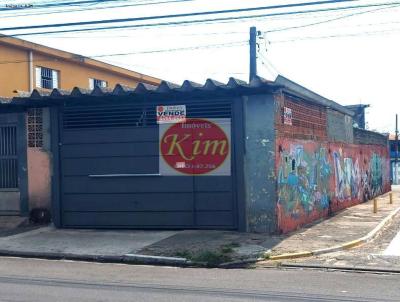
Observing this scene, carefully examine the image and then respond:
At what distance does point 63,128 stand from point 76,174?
1256 mm

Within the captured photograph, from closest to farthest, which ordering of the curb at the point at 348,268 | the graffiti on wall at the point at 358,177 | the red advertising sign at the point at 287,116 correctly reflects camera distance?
1. the curb at the point at 348,268
2. the red advertising sign at the point at 287,116
3. the graffiti on wall at the point at 358,177

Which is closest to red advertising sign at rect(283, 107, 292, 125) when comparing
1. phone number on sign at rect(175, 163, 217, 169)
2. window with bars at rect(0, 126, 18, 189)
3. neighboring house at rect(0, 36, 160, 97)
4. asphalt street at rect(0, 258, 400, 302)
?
phone number on sign at rect(175, 163, 217, 169)

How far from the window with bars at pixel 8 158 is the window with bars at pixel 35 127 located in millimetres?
577

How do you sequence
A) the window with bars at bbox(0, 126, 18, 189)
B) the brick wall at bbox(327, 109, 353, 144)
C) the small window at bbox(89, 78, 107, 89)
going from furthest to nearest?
1. the small window at bbox(89, 78, 107, 89)
2. the brick wall at bbox(327, 109, 353, 144)
3. the window with bars at bbox(0, 126, 18, 189)

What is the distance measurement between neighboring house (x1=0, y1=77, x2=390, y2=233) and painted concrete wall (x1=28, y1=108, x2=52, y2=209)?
0.07 meters

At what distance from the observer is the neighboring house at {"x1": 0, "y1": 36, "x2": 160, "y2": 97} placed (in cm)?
2391

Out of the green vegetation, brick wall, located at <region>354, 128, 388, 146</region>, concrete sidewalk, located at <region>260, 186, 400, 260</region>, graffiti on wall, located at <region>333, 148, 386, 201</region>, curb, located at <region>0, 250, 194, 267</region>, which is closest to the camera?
the green vegetation

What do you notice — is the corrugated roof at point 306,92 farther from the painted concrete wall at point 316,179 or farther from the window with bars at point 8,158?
the window with bars at point 8,158

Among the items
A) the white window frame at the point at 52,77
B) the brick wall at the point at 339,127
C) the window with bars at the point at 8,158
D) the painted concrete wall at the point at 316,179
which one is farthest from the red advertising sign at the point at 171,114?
the white window frame at the point at 52,77

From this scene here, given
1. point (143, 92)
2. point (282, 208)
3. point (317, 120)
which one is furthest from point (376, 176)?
point (143, 92)

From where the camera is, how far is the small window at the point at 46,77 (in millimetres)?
25777

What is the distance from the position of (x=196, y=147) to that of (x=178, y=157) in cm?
51

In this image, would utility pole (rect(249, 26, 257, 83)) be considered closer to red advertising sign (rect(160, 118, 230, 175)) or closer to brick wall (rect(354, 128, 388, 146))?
brick wall (rect(354, 128, 388, 146))

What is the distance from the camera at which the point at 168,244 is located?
12.1 meters
